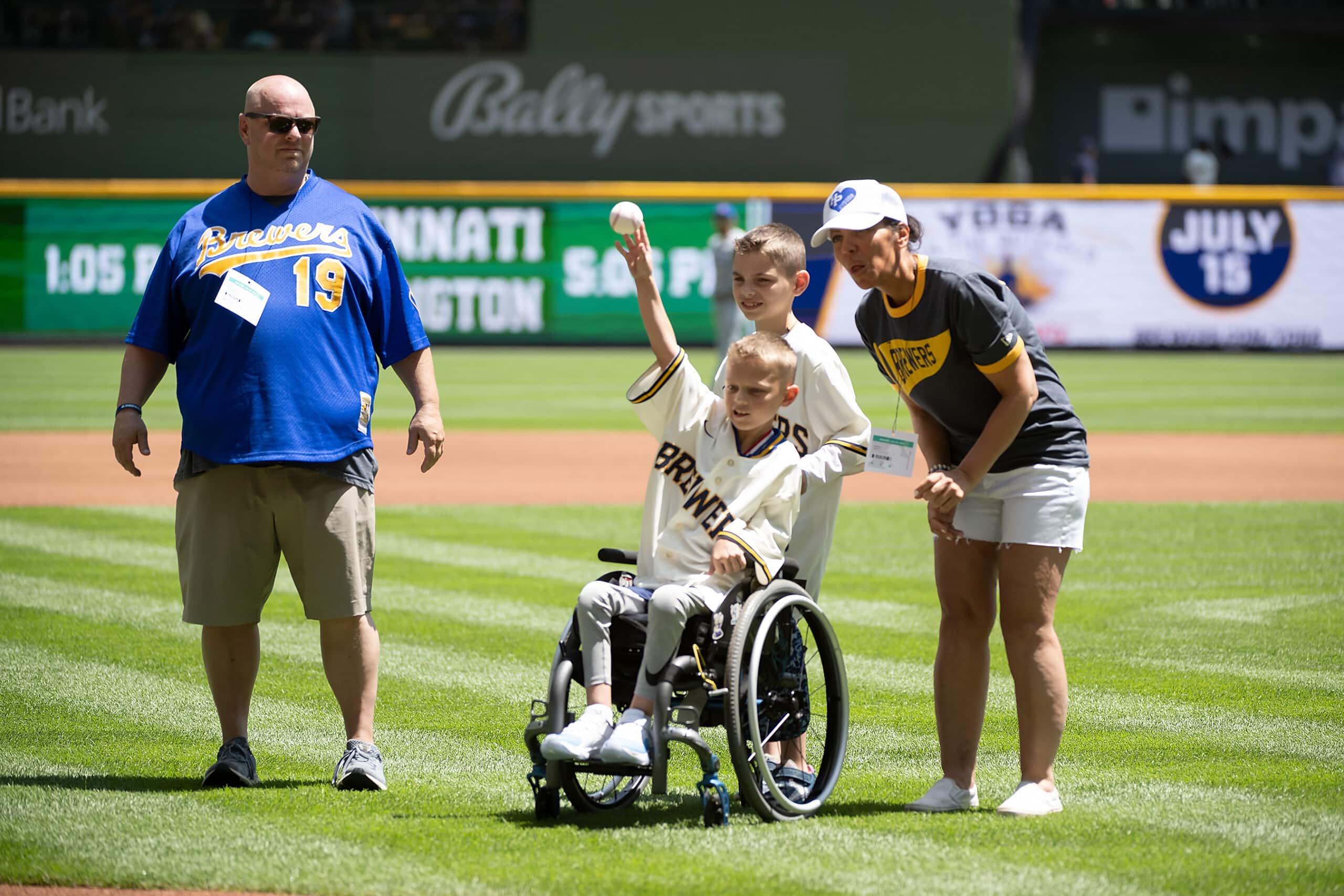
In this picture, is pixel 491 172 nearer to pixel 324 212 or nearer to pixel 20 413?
pixel 20 413

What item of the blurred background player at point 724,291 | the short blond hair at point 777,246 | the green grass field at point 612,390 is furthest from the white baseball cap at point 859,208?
the blurred background player at point 724,291

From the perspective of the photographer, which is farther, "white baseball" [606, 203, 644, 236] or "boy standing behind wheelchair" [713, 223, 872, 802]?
"boy standing behind wheelchair" [713, 223, 872, 802]

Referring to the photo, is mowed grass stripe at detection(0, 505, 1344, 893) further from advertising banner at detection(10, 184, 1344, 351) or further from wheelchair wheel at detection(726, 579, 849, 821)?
advertising banner at detection(10, 184, 1344, 351)

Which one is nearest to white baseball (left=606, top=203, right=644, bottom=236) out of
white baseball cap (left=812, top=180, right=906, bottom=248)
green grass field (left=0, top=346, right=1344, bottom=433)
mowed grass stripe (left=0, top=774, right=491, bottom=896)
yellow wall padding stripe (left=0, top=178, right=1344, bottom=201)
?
white baseball cap (left=812, top=180, right=906, bottom=248)

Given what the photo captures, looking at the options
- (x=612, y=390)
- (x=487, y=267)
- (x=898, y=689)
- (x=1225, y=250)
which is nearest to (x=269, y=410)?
(x=898, y=689)

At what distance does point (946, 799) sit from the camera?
188 inches

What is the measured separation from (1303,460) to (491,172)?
68.0 ft

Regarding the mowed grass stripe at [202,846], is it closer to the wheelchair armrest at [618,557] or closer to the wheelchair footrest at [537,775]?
the wheelchair footrest at [537,775]

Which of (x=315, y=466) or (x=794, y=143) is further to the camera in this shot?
(x=794, y=143)

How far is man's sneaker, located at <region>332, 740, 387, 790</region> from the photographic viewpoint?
4891 millimetres

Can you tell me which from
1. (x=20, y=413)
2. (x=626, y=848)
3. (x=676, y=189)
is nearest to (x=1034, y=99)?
(x=676, y=189)

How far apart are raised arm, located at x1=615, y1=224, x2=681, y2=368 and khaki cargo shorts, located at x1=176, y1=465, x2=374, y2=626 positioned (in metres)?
1.12

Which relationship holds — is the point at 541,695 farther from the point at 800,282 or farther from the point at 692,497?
the point at 800,282

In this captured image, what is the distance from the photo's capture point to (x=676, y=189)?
89.1 ft
